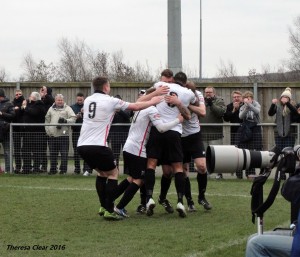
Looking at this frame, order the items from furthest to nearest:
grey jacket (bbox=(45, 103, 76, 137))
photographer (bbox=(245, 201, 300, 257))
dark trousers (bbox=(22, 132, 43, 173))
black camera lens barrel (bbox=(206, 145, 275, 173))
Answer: dark trousers (bbox=(22, 132, 43, 173)) → grey jacket (bbox=(45, 103, 76, 137)) → black camera lens barrel (bbox=(206, 145, 275, 173)) → photographer (bbox=(245, 201, 300, 257))

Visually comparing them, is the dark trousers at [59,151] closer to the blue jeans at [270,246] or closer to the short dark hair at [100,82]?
the short dark hair at [100,82]

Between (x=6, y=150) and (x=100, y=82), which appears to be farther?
(x=6, y=150)

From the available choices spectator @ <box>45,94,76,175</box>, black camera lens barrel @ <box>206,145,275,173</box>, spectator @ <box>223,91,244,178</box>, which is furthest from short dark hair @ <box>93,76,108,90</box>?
spectator @ <box>45,94,76,175</box>

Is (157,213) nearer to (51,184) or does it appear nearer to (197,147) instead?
(197,147)

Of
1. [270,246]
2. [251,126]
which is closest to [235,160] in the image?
[270,246]

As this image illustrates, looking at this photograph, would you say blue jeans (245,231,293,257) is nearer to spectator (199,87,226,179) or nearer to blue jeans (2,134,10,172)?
spectator (199,87,226,179)

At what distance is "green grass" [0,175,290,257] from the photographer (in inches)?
324

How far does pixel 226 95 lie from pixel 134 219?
11.3 m

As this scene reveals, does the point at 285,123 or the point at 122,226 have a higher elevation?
the point at 285,123

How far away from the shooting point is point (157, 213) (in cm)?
1109

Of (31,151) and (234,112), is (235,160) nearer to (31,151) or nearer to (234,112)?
(234,112)

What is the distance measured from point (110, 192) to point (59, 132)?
722 cm

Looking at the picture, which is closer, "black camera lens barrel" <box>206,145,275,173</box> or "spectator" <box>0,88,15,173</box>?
"black camera lens barrel" <box>206,145,275,173</box>

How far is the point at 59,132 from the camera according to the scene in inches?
682
